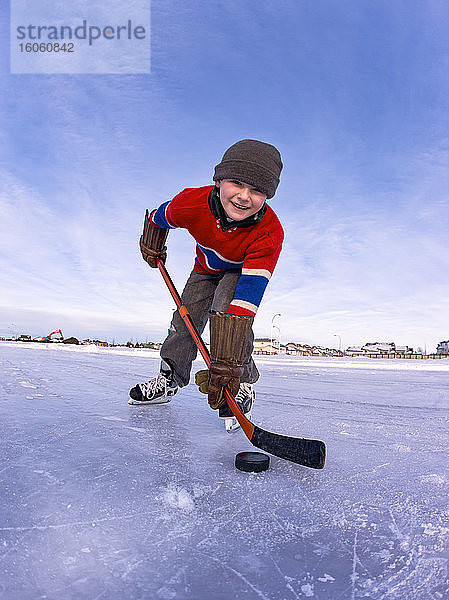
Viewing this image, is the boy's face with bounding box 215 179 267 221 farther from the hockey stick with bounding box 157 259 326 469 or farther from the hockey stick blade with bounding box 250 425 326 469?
the hockey stick blade with bounding box 250 425 326 469

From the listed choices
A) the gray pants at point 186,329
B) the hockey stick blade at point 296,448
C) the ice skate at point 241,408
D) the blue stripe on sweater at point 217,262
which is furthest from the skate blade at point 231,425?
the blue stripe on sweater at point 217,262

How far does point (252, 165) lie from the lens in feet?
5.16

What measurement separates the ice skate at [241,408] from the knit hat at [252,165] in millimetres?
915

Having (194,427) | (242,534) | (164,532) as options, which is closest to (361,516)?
(242,534)

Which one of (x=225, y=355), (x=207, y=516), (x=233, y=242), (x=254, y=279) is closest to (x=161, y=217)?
(x=233, y=242)

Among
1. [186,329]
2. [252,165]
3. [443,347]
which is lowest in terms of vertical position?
[443,347]

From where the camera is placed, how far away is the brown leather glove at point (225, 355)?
148cm

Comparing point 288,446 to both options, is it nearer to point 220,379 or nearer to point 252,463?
point 252,463

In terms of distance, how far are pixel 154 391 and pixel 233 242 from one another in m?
0.97

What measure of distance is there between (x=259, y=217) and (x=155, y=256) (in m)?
0.96

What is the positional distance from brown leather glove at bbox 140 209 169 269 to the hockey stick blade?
4.76 feet

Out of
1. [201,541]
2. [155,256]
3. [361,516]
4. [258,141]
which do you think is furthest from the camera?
[155,256]

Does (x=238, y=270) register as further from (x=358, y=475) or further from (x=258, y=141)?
(x=358, y=475)

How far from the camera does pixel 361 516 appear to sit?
91cm
